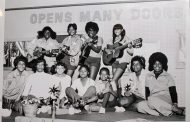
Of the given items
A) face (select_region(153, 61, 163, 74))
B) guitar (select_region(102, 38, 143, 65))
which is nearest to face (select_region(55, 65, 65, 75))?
guitar (select_region(102, 38, 143, 65))

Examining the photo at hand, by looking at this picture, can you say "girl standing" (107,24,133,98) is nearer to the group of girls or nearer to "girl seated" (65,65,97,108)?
the group of girls

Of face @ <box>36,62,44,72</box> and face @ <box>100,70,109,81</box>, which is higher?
face @ <box>36,62,44,72</box>

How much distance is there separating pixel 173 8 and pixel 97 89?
485mm

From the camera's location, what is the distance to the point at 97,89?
1270mm

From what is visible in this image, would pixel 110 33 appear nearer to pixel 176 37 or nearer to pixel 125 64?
pixel 125 64

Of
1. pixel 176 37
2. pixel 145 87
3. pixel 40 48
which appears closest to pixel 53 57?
pixel 40 48

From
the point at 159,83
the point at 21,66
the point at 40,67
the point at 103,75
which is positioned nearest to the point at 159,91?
the point at 159,83

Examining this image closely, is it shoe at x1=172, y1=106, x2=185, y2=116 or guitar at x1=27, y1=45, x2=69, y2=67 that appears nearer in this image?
shoe at x1=172, y1=106, x2=185, y2=116

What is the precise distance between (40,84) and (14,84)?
136 mm

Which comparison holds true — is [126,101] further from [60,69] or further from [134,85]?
[60,69]

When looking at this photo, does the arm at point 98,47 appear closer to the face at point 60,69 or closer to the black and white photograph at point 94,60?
the black and white photograph at point 94,60

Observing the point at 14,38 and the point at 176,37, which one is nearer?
the point at 176,37

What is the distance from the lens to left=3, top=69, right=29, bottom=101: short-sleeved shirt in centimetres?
137

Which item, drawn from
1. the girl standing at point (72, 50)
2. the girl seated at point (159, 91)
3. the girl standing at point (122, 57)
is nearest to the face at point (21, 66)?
the girl standing at point (72, 50)
